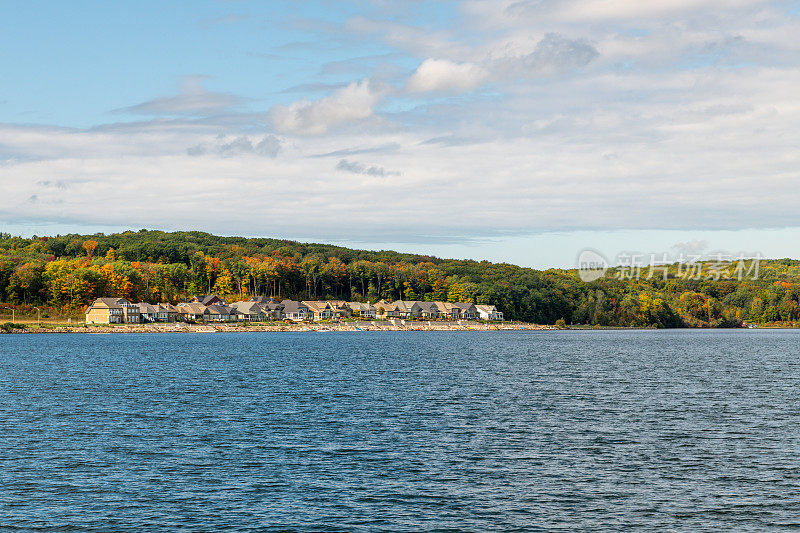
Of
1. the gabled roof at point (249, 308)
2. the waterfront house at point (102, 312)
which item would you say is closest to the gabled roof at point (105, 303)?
the waterfront house at point (102, 312)

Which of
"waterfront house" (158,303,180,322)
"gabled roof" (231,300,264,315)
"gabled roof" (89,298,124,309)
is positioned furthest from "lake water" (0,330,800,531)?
"gabled roof" (231,300,264,315)

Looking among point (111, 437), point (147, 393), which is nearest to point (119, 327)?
point (147, 393)

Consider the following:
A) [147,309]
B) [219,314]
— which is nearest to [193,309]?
[219,314]

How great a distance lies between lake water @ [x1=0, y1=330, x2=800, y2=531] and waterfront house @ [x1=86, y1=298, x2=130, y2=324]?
111 meters

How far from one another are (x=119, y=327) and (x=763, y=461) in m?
151

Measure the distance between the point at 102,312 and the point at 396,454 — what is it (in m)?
149

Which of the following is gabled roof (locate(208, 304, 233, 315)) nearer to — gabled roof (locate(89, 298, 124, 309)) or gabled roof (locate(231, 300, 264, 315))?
gabled roof (locate(231, 300, 264, 315))

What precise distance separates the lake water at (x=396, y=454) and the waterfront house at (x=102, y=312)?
363 feet

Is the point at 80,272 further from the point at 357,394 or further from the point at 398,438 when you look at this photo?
the point at 398,438

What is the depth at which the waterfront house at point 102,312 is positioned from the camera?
16312 cm

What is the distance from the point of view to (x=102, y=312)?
163250 millimetres

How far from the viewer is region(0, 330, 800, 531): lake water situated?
69.3 feet

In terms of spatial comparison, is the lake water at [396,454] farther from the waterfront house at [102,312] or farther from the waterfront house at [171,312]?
the waterfront house at [171,312]

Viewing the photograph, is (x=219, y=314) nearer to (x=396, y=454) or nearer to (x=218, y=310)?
(x=218, y=310)
